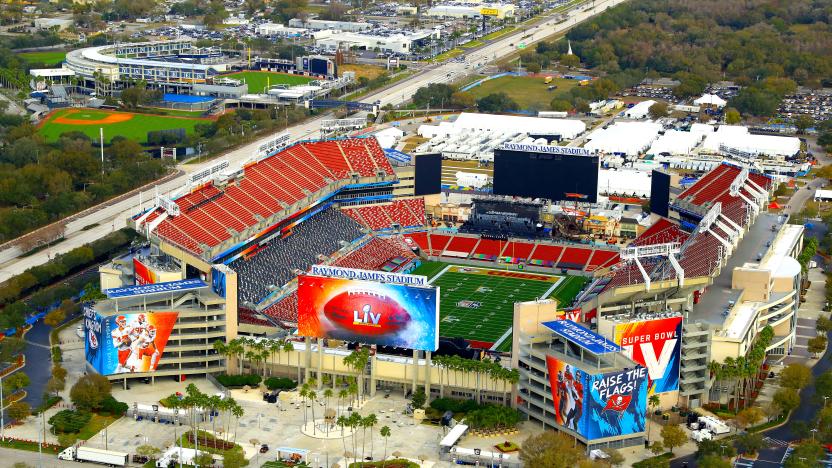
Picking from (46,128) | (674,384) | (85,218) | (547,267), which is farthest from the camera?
(46,128)

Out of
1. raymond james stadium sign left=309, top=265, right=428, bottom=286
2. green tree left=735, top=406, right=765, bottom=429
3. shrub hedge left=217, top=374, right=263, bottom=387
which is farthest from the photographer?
shrub hedge left=217, top=374, right=263, bottom=387

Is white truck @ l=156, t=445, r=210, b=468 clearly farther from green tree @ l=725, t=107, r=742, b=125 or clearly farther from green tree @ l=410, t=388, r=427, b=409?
green tree @ l=725, t=107, r=742, b=125

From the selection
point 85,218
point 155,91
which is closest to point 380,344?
point 85,218

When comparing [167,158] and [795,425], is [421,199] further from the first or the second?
[795,425]

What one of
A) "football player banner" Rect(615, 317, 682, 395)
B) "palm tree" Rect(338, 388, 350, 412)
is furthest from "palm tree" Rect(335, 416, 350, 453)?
"football player banner" Rect(615, 317, 682, 395)

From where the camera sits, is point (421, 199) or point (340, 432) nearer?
point (340, 432)

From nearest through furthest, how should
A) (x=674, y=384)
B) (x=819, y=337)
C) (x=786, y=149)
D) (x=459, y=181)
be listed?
(x=674, y=384) → (x=819, y=337) → (x=459, y=181) → (x=786, y=149)

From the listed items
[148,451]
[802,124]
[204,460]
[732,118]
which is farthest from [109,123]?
[204,460]

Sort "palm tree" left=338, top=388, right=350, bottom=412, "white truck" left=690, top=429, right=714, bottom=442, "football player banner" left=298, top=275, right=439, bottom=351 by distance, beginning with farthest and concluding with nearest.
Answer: "football player banner" left=298, top=275, right=439, bottom=351
"palm tree" left=338, top=388, right=350, bottom=412
"white truck" left=690, top=429, right=714, bottom=442
